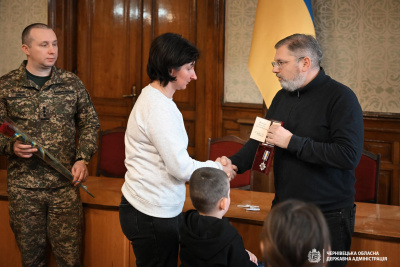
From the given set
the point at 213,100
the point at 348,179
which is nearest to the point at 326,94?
the point at 348,179

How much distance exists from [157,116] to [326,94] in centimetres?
74

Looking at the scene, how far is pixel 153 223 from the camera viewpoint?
81.3 inches

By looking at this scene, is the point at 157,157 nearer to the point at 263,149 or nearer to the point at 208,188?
the point at 208,188

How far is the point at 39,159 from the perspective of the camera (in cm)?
283

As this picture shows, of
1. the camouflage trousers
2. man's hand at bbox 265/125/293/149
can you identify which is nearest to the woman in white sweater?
man's hand at bbox 265/125/293/149

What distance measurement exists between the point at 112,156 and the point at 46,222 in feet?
3.89

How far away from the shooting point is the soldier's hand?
2.65m

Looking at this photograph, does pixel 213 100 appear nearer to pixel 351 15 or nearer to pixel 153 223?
pixel 351 15

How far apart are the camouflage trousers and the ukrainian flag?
2.11m

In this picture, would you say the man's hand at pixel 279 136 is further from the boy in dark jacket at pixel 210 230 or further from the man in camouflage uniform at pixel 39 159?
the man in camouflage uniform at pixel 39 159

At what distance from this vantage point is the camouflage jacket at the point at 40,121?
281cm

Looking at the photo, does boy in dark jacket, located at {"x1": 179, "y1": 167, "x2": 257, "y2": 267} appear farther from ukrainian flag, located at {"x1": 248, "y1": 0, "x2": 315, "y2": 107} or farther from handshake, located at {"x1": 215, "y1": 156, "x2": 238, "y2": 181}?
ukrainian flag, located at {"x1": 248, "y1": 0, "x2": 315, "y2": 107}

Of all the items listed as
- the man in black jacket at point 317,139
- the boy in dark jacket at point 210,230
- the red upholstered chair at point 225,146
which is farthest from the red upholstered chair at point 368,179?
the boy in dark jacket at point 210,230

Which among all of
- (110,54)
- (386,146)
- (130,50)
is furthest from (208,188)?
(110,54)
